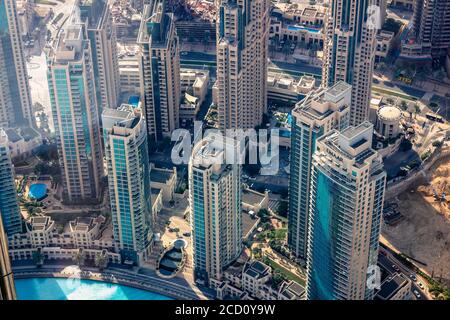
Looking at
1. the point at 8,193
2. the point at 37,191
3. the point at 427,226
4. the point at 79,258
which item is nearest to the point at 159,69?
the point at 37,191

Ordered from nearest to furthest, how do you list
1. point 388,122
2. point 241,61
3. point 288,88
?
point 241,61 → point 388,122 → point 288,88

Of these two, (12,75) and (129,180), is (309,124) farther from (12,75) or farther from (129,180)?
(12,75)

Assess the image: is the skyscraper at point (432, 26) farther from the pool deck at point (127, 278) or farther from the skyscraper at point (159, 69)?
the pool deck at point (127, 278)

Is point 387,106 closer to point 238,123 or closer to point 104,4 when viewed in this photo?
point 238,123

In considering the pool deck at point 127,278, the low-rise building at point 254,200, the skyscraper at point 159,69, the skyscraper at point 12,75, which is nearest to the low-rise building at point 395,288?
the pool deck at point 127,278

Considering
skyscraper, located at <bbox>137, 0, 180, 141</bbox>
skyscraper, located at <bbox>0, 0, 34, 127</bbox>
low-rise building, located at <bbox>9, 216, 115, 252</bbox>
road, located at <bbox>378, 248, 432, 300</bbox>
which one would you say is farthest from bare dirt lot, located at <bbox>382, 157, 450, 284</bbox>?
skyscraper, located at <bbox>0, 0, 34, 127</bbox>

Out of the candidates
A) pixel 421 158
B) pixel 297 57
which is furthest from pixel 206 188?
pixel 297 57
